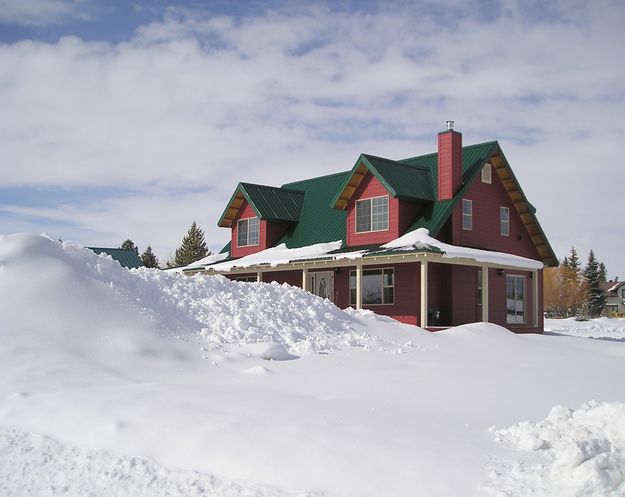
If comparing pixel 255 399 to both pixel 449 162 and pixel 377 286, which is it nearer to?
pixel 377 286

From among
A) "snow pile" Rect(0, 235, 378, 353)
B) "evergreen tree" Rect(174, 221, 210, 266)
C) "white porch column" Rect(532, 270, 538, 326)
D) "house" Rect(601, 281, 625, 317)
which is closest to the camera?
"snow pile" Rect(0, 235, 378, 353)

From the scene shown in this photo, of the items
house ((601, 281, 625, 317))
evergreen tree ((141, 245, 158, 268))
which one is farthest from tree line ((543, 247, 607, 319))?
evergreen tree ((141, 245, 158, 268))

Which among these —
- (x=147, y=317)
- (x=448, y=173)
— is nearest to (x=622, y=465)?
(x=147, y=317)

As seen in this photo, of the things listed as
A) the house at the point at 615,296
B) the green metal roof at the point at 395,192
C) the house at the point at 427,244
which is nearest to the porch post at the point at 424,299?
the house at the point at 427,244

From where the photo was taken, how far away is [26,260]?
1284 cm

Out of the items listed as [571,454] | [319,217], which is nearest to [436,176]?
[319,217]

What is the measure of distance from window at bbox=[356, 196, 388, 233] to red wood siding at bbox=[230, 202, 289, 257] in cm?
507

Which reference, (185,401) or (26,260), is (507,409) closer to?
(185,401)

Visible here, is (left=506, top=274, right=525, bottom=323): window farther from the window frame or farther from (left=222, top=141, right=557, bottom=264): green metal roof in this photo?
(left=222, top=141, right=557, bottom=264): green metal roof

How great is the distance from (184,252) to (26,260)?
4602cm

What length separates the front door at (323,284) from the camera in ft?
82.8

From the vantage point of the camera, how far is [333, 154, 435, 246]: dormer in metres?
23.2

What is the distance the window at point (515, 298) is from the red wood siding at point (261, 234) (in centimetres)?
960

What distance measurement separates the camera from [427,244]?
2078cm
